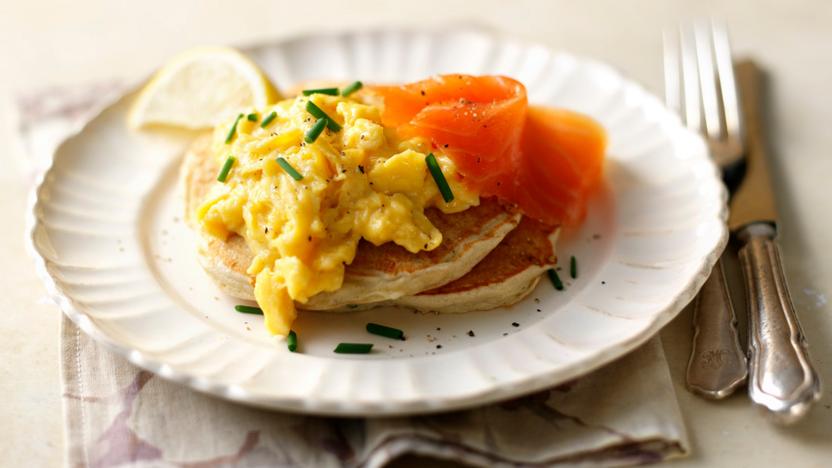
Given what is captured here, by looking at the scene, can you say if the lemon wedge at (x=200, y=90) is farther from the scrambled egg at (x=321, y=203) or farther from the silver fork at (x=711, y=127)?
the silver fork at (x=711, y=127)

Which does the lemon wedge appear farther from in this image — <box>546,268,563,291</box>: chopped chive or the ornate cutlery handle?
the ornate cutlery handle

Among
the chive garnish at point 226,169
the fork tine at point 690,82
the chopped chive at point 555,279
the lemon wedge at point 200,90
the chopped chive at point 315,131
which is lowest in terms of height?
the chopped chive at point 555,279

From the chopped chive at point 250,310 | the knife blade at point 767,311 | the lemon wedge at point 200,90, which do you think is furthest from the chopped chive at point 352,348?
the lemon wedge at point 200,90

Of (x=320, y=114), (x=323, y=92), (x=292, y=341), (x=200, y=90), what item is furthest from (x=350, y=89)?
(x=292, y=341)

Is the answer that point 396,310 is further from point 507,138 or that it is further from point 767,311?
point 767,311

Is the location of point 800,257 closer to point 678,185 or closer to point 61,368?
point 678,185

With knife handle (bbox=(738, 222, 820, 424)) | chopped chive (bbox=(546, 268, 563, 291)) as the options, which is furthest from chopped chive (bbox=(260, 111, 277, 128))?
knife handle (bbox=(738, 222, 820, 424))
